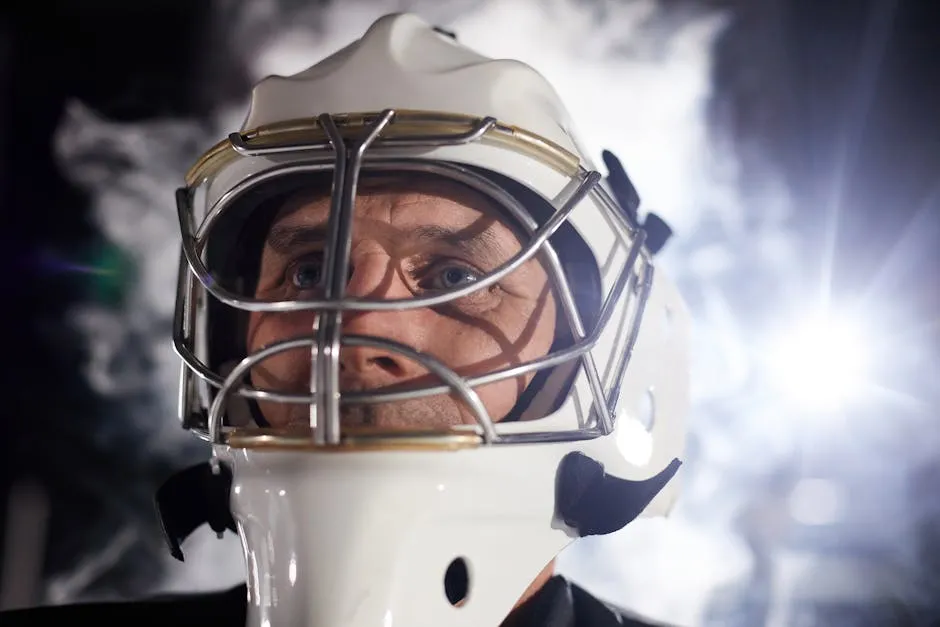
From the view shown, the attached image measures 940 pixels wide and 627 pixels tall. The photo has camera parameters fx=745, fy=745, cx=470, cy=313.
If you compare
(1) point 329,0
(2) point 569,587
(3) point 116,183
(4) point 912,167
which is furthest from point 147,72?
(4) point 912,167

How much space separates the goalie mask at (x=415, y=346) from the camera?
0.66 m

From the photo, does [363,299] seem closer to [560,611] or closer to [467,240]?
[467,240]

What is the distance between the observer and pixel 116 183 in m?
1.32

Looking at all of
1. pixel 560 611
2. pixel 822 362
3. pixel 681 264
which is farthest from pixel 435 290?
pixel 822 362

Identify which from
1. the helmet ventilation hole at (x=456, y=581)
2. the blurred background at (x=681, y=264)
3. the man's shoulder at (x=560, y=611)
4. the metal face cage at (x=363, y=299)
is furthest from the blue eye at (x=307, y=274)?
the blurred background at (x=681, y=264)

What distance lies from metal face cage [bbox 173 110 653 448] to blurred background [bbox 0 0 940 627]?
0.41 metres

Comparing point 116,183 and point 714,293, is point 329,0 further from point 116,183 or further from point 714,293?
point 714,293

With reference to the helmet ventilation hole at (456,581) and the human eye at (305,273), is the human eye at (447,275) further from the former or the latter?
the helmet ventilation hole at (456,581)

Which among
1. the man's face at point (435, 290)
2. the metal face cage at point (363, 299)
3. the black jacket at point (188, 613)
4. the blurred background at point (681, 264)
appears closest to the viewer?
the metal face cage at point (363, 299)

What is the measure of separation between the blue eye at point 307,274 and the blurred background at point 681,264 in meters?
0.57

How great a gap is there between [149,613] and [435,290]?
0.67 metres

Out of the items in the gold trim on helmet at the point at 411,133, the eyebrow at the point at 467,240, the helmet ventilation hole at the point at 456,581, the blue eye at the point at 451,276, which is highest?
the gold trim on helmet at the point at 411,133

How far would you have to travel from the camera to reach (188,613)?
3.43 ft

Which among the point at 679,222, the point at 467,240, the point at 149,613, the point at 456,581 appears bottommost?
the point at 149,613
